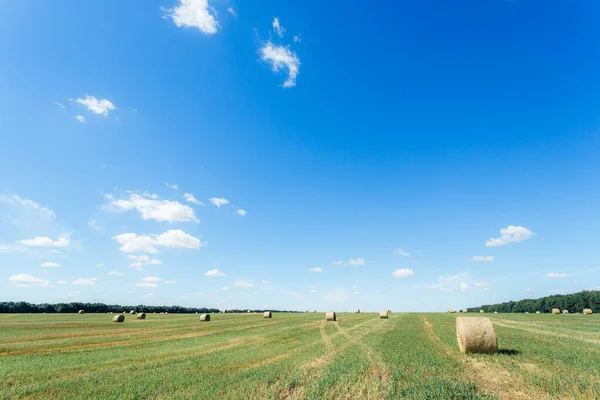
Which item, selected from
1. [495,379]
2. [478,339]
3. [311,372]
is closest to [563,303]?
[478,339]

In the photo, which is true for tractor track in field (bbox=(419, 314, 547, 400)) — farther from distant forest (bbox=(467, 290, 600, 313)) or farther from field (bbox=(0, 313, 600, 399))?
distant forest (bbox=(467, 290, 600, 313))

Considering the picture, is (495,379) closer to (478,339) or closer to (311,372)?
Answer: (478,339)

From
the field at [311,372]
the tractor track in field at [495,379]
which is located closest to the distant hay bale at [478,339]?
the field at [311,372]

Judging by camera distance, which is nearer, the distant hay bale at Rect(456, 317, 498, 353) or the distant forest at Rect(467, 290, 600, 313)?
the distant hay bale at Rect(456, 317, 498, 353)

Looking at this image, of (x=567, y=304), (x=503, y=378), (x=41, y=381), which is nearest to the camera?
(x=503, y=378)

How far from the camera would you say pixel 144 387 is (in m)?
9.86

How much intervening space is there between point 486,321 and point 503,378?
635cm

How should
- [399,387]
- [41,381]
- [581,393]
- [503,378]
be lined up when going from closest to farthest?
1. [581,393]
2. [399,387]
3. [503,378]
4. [41,381]

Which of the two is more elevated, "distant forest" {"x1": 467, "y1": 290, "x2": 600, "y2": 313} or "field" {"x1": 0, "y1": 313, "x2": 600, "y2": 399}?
"distant forest" {"x1": 467, "y1": 290, "x2": 600, "y2": 313}

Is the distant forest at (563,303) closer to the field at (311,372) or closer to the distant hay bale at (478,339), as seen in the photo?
the distant hay bale at (478,339)

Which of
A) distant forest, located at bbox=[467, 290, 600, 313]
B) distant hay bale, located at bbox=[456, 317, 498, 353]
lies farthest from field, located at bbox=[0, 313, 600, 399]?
distant forest, located at bbox=[467, 290, 600, 313]

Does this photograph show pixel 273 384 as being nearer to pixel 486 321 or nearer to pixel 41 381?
pixel 41 381

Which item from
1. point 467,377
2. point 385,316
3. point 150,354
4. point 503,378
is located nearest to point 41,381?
point 150,354

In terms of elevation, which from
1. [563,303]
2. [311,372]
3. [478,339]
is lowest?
[311,372]
